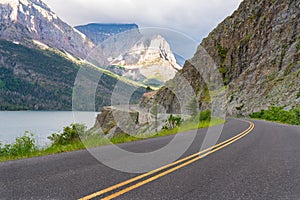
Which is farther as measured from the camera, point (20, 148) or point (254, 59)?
point (254, 59)

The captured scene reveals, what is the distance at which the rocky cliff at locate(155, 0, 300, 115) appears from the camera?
183 ft

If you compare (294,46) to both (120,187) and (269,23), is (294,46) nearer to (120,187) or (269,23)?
(269,23)

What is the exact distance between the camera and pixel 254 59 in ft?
246

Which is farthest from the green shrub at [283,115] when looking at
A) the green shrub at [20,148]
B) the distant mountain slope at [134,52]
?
the green shrub at [20,148]

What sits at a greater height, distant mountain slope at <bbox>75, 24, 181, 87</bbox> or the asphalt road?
distant mountain slope at <bbox>75, 24, 181, 87</bbox>

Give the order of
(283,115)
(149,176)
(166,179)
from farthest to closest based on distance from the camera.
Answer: (283,115) → (149,176) → (166,179)

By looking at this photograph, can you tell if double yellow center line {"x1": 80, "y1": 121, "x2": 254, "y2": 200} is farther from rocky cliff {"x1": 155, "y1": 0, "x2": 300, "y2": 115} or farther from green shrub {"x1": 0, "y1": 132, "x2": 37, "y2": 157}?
rocky cliff {"x1": 155, "y1": 0, "x2": 300, "y2": 115}

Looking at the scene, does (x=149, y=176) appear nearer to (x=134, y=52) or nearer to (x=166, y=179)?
(x=166, y=179)

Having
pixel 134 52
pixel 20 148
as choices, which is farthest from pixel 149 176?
pixel 134 52

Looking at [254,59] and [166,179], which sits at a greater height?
[254,59]

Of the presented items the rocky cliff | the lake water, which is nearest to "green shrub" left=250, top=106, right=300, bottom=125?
the rocky cliff

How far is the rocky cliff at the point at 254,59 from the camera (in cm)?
5591

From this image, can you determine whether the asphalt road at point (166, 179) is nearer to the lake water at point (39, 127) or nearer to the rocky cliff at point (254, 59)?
the lake water at point (39, 127)

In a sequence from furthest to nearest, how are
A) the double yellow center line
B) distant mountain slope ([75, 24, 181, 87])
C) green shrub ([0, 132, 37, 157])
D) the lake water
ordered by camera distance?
the lake water, distant mountain slope ([75, 24, 181, 87]), green shrub ([0, 132, 37, 157]), the double yellow center line
